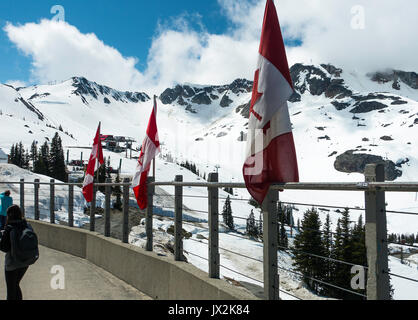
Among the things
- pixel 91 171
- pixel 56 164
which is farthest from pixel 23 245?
pixel 56 164

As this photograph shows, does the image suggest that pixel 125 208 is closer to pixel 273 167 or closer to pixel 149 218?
pixel 149 218

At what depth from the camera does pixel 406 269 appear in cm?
10575

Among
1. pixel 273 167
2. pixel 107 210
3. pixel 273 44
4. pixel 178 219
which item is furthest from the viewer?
pixel 107 210

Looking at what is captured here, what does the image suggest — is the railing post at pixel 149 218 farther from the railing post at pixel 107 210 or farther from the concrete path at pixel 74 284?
the railing post at pixel 107 210

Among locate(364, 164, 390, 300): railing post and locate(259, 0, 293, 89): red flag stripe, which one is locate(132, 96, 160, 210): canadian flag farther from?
locate(364, 164, 390, 300): railing post

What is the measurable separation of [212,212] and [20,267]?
8.04ft

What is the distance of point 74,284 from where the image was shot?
6918mm

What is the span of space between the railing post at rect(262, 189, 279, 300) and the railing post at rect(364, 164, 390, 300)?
1.10m

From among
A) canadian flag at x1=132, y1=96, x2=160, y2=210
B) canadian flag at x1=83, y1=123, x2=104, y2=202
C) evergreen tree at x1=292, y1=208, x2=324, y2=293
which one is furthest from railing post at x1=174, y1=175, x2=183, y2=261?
canadian flag at x1=83, y1=123, x2=104, y2=202

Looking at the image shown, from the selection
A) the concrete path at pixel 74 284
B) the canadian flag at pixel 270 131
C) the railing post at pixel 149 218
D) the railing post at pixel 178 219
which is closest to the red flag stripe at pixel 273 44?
the canadian flag at pixel 270 131

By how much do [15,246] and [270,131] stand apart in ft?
10.7

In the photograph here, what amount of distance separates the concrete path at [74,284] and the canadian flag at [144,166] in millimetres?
1466

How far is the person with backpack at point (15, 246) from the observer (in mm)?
4730
